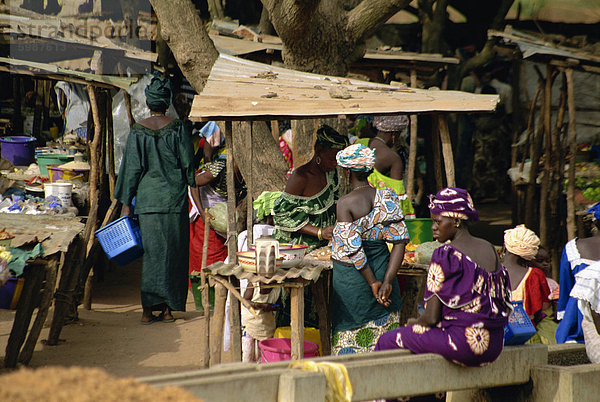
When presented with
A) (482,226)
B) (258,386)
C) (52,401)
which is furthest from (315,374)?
(482,226)

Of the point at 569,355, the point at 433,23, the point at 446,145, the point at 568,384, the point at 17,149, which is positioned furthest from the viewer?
the point at 433,23

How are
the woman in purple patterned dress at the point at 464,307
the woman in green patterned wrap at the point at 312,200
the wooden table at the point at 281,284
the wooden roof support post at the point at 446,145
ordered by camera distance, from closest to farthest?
the woman in purple patterned dress at the point at 464,307 → the wooden table at the point at 281,284 → the wooden roof support post at the point at 446,145 → the woman in green patterned wrap at the point at 312,200

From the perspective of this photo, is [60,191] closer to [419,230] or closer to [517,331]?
[419,230]

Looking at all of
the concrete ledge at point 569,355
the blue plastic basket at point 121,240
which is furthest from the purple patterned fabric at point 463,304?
the blue plastic basket at point 121,240

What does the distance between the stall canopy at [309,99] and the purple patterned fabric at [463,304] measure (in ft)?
4.89

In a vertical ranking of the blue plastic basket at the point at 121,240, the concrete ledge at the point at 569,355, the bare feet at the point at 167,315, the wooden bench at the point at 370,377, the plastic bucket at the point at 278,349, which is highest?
the blue plastic basket at the point at 121,240

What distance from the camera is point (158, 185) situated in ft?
22.6

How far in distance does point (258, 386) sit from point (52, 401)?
108 cm

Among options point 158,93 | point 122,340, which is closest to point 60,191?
point 158,93

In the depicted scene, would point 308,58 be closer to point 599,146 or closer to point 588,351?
point 588,351

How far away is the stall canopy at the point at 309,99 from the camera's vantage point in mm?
4684

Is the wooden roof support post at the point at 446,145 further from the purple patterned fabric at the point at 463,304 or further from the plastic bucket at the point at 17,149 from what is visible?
the plastic bucket at the point at 17,149

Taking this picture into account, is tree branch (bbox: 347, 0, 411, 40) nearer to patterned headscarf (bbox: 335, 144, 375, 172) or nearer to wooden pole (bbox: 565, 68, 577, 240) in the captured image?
wooden pole (bbox: 565, 68, 577, 240)

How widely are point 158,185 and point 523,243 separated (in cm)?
353
